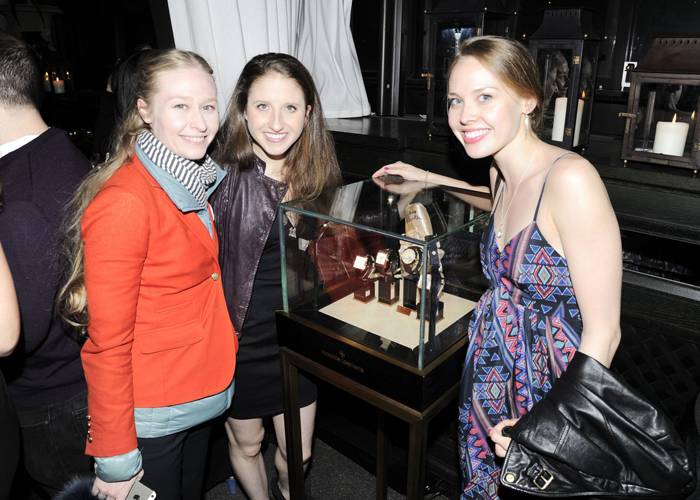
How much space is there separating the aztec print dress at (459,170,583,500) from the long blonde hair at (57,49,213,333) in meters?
1.01

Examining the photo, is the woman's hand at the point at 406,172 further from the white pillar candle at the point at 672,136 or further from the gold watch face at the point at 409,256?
the white pillar candle at the point at 672,136

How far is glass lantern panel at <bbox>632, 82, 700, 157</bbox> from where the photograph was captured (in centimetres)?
157

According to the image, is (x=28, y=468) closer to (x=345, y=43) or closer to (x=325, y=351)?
(x=325, y=351)

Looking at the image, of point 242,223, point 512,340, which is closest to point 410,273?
point 512,340

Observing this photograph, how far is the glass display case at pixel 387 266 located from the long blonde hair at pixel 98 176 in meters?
0.50

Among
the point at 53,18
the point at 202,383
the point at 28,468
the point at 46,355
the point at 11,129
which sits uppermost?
the point at 53,18

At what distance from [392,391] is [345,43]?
2017 mm

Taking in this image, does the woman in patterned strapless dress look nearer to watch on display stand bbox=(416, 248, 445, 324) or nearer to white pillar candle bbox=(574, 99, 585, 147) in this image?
watch on display stand bbox=(416, 248, 445, 324)

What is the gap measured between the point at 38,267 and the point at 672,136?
72.0 inches

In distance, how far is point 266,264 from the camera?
1819 millimetres

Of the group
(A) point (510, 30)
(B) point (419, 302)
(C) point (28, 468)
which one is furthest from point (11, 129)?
(A) point (510, 30)

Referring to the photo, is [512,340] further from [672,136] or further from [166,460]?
[166,460]

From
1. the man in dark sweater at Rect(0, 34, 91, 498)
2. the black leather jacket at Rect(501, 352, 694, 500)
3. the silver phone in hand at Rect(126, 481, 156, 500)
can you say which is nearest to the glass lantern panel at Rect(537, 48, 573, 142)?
the black leather jacket at Rect(501, 352, 694, 500)

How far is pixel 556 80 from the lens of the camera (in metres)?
1.83
